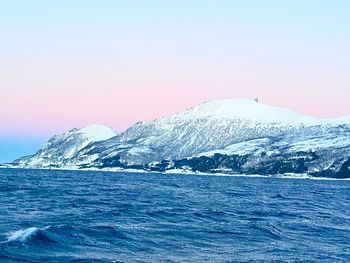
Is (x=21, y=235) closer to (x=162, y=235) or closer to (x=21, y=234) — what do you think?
(x=21, y=234)

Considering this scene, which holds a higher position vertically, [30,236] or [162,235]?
[30,236]

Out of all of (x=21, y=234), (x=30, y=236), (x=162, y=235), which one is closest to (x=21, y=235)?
(x=21, y=234)

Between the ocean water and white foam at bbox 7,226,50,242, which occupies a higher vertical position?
white foam at bbox 7,226,50,242

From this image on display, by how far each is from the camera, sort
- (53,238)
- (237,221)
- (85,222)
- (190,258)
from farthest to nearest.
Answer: (237,221) → (85,222) → (53,238) → (190,258)

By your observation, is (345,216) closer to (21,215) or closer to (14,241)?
(21,215)

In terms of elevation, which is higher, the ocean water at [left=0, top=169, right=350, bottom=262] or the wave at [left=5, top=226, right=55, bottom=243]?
→ the wave at [left=5, top=226, right=55, bottom=243]

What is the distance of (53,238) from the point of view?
35281 mm

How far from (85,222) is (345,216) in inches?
1348

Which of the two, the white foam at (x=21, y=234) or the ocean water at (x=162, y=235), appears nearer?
the ocean water at (x=162, y=235)

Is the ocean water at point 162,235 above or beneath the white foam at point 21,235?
beneath

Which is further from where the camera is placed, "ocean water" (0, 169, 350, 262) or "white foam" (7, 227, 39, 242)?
"white foam" (7, 227, 39, 242)

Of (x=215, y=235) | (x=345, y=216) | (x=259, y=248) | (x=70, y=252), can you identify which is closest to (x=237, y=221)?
(x=215, y=235)

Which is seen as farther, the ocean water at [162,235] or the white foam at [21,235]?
the white foam at [21,235]

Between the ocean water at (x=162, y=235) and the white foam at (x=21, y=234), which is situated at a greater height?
the white foam at (x=21, y=234)
